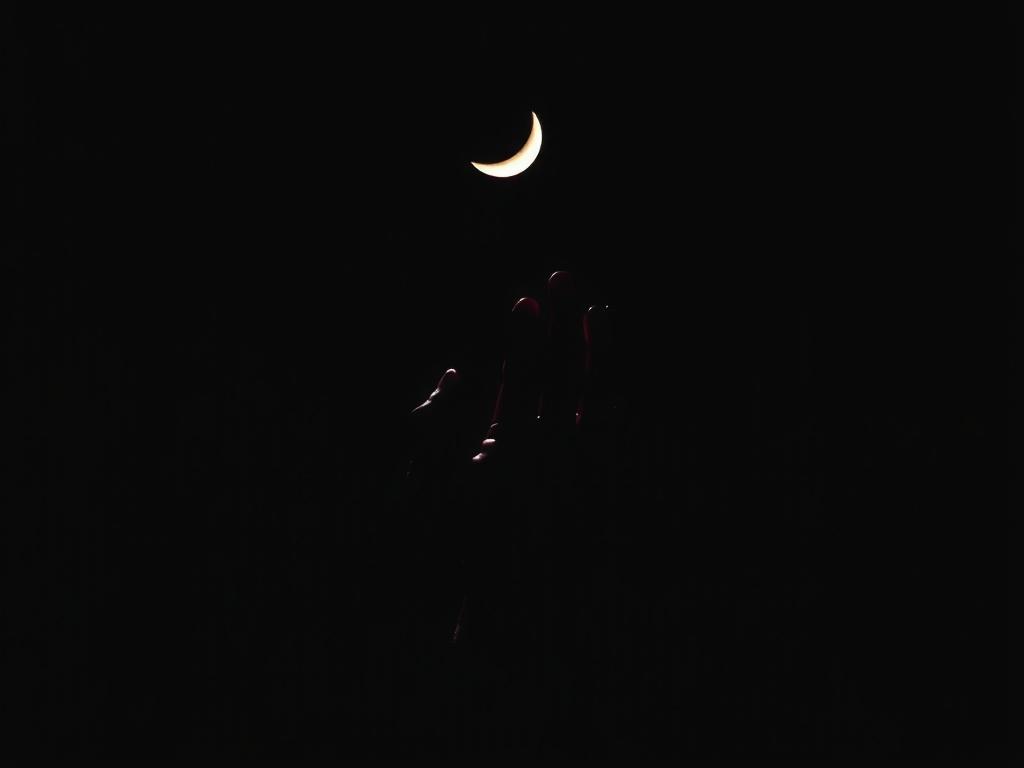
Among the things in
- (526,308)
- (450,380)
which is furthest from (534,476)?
(526,308)

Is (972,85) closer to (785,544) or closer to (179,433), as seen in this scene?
(785,544)

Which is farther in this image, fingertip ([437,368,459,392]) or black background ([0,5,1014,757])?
black background ([0,5,1014,757])

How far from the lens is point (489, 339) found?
1879 millimetres

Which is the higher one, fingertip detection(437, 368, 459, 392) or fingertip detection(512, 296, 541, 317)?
fingertip detection(512, 296, 541, 317)

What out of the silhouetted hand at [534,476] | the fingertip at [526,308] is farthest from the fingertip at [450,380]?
the fingertip at [526,308]

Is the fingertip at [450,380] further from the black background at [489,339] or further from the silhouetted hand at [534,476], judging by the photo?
the black background at [489,339]

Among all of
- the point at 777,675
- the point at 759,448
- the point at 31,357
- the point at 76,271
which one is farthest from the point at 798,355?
the point at 31,357

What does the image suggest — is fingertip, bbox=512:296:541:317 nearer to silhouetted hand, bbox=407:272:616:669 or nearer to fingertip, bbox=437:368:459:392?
silhouetted hand, bbox=407:272:616:669

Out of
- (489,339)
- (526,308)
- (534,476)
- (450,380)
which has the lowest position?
(534,476)

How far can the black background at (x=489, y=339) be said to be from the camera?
1.67 metres

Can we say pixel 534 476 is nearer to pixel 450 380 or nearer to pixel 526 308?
pixel 450 380

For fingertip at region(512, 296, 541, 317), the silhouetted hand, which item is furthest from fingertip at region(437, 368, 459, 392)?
fingertip at region(512, 296, 541, 317)

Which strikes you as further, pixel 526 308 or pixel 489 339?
pixel 489 339

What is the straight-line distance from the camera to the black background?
167cm
